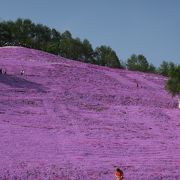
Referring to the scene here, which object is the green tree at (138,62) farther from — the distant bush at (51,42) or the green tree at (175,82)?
the green tree at (175,82)

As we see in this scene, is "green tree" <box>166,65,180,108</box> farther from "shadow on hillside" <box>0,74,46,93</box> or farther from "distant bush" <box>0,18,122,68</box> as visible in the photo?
"distant bush" <box>0,18,122,68</box>

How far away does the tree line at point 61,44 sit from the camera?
353 ft

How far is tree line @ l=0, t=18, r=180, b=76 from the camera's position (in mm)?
107688

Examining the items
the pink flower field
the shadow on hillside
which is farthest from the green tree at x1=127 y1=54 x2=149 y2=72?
the shadow on hillside

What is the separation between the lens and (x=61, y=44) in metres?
108

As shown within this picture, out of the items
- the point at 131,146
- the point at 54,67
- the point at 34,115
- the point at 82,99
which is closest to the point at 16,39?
the point at 54,67

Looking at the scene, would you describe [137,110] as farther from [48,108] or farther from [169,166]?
[169,166]

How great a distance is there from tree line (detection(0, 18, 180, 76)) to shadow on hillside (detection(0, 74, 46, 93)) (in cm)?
5048

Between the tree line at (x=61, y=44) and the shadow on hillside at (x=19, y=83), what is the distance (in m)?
50.5

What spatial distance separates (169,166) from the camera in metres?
27.3

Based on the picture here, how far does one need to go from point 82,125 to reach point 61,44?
72374mm

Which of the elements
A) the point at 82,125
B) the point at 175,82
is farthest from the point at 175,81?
the point at 82,125

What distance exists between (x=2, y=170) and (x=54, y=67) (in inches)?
1502

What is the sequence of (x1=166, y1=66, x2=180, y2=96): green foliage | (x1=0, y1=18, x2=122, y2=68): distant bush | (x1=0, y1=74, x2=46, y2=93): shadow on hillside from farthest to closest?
1. (x1=0, y1=18, x2=122, y2=68): distant bush
2. (x1=0, y1=74, x2=46, y2=93): shadow on hillside
3. (x1=166, y1=66, x2=180, y2=96): green foliage
